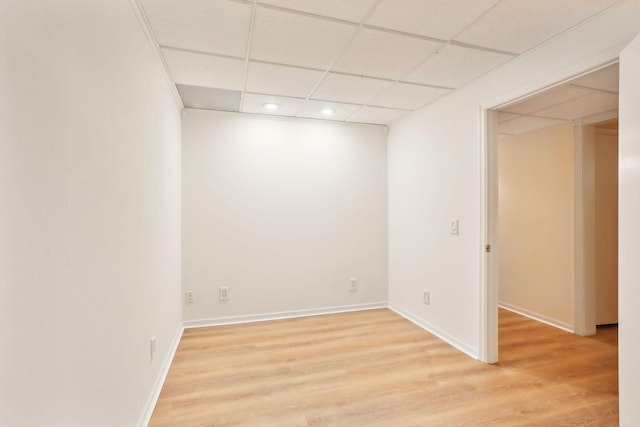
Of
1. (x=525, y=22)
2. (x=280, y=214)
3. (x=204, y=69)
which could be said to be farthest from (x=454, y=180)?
(x=204, y=69)

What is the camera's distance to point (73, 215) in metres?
1.00

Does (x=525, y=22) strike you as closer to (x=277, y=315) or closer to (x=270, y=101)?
(x=270, y=101)

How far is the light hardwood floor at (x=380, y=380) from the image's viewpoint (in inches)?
73.8

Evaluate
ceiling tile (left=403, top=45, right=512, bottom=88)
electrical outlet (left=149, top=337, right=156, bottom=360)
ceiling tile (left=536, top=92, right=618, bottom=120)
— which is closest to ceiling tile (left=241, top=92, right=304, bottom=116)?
ceiling tile (left=403, top=45, right=512, bottom=88)

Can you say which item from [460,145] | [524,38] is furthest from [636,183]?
[460,145]

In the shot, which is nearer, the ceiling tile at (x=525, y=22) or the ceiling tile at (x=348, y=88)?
the ceiling tile at (x=525, y=22)

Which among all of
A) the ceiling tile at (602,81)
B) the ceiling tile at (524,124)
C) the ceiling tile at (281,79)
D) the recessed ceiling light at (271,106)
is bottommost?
the ceiling tile at (602,81)

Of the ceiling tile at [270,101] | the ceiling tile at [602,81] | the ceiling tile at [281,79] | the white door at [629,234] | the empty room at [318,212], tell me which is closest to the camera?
the empty room at [318,212]

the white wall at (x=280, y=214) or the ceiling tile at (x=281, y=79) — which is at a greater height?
the ceiling tile at (x=281, y=79)

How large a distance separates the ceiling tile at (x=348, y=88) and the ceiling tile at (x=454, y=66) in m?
0.30

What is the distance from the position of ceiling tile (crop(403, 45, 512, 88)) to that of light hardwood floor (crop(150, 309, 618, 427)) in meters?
2.37

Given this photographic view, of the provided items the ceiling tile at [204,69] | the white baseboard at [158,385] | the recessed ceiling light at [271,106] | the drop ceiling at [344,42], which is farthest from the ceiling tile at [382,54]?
the white baseboard at [158,385]

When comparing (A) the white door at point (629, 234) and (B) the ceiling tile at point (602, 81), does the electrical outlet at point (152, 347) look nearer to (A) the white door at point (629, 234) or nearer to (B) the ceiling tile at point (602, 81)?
(A) the white door at point (629, 234)

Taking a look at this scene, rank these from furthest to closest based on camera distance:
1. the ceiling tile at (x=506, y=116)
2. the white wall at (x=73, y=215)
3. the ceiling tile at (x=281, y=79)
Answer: the ceiling tile at (x=506, y=116) → the ceiling tile at (x=281, y=79) → the white wall at (x=73, y=215)
